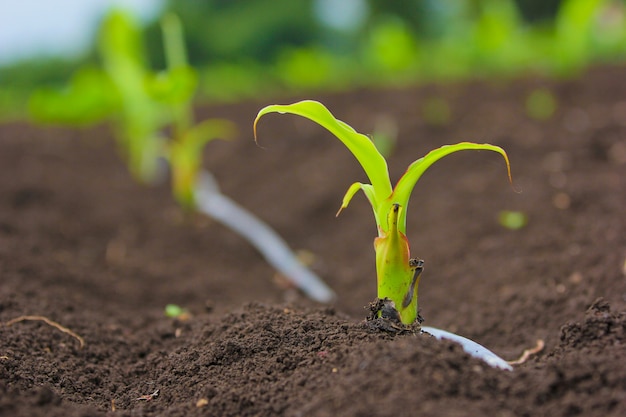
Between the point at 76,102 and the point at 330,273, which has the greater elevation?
the point at 76,102

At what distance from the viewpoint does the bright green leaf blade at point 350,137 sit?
1075 millimetres

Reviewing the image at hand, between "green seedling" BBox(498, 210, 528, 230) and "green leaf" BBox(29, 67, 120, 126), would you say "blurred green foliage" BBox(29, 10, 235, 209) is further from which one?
"green seedling" BBox(498, 210, 528, 230)

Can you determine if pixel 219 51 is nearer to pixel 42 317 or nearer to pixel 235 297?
pixel 235 297

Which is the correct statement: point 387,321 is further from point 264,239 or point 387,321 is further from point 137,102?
point 137,102

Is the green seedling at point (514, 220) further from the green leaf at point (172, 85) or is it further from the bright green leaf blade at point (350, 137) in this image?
the green leaf at point (172, 85)

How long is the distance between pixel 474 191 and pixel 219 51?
27.3 ft

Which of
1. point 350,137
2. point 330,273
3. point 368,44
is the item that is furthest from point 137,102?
point 368,44

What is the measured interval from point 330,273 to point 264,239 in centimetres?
38

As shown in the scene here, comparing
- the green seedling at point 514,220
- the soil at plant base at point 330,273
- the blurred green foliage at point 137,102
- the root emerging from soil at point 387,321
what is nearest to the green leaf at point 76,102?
the blurred green foliage at point 137,102

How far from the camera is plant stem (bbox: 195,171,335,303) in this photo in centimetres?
243

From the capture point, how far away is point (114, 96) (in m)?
3.50

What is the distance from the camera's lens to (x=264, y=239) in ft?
9.33

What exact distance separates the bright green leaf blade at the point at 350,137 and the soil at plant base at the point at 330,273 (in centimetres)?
29

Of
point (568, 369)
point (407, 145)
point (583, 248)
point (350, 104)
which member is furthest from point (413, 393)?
point (350, 104)
